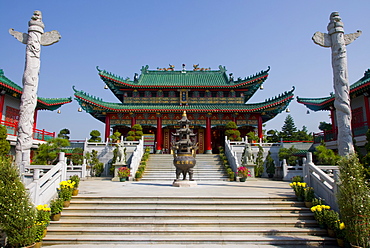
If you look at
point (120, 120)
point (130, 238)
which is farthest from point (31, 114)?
point (120, 120)

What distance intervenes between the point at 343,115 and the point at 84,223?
9397mm

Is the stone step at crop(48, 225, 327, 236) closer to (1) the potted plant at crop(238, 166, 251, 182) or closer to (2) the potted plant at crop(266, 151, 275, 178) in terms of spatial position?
(1) the potted plant at crop(238, 166, 251, 182)

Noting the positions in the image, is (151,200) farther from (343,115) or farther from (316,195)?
(343,115)

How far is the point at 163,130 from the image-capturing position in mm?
26578

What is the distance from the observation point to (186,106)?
2505cm

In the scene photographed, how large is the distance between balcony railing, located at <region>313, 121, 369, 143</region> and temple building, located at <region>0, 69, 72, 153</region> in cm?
2189

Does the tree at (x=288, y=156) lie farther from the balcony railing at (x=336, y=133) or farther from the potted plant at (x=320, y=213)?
the potted plant at (x=320, y=213)

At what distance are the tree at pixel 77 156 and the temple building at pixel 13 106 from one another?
3727 millimetres

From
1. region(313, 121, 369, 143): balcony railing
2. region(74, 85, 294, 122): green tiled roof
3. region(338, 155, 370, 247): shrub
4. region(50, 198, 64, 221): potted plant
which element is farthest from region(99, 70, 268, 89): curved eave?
region(338, 155, 370, 247): shrub

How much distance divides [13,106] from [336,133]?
77.8 feet

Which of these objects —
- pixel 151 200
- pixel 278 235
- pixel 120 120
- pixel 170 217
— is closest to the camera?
pixel 278 235

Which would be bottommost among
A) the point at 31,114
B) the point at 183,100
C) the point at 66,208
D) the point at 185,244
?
the point at 185,244

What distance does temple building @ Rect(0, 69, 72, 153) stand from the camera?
56.6 ft

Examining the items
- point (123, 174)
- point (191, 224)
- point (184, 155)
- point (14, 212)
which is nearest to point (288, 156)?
point (184, 155)
